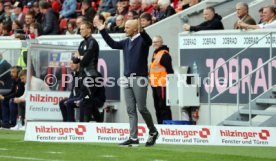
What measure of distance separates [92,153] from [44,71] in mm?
8759

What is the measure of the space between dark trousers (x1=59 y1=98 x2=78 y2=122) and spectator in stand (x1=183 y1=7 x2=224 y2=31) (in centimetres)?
311

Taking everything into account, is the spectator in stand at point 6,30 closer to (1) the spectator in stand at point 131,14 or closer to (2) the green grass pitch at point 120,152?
(1) the spectator in stand at point 131,14

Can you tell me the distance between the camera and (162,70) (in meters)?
22.5

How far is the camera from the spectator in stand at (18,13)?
100ft

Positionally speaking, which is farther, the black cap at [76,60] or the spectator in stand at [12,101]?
the spectator in stand at [12,101]

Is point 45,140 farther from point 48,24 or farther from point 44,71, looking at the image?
point 48,24

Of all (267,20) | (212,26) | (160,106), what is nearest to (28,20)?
(212,26)

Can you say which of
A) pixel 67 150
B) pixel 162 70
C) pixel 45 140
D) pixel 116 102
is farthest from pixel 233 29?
pixel 67 150

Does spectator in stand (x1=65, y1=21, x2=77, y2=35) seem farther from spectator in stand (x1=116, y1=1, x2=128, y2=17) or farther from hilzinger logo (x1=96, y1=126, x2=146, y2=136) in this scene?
hilzinger logo (x1=96, y1=126, x2=146, y2=136)

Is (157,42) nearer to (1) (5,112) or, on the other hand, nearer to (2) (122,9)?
(2) (122,9)

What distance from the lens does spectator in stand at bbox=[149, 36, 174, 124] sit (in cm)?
2228

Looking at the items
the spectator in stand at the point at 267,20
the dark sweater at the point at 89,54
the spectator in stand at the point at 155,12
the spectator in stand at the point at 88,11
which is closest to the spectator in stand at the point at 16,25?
the spectator in stand at the point at 88,11

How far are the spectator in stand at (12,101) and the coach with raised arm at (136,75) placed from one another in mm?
7955

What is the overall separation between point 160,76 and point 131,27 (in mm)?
5078
